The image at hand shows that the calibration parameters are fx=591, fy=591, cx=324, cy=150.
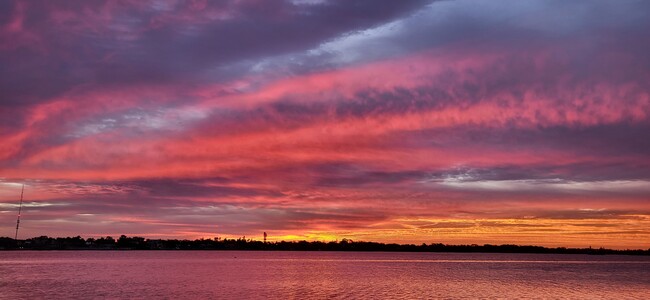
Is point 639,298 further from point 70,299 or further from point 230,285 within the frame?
point 70,299

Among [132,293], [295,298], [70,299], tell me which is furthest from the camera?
[132,293]

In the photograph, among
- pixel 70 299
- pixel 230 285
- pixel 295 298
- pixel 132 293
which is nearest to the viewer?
pixel 70 299

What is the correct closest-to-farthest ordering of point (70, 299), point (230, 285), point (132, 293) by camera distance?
point (70, 299)
point (132, 293)
point (230, 285)

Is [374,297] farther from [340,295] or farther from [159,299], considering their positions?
[159,299]

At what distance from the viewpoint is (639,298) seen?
88.1 meters

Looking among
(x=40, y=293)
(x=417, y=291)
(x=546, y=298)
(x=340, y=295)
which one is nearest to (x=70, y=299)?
(x=40, y=293)

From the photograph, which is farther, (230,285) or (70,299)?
(230,285)

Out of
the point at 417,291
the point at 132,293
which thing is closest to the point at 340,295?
the point at 417,291

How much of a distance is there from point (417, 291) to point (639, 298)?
108ft

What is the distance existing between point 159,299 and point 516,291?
57173 millimetres

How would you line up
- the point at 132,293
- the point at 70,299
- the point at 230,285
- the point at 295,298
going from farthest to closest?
the point at 230,285
the point at 132,293
the point at 295,298
the point at 70,299

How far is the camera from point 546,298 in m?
86.2

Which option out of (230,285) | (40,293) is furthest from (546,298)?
(40,293)

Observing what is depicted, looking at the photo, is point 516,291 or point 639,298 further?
point 516,291
